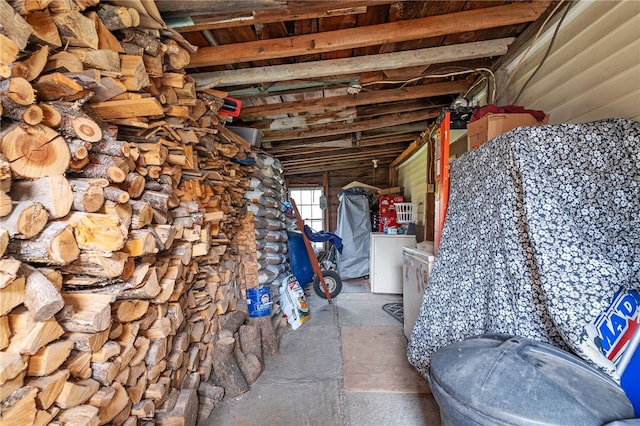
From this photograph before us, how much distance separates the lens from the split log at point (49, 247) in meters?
0.89

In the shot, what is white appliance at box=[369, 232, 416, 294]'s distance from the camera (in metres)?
4.33

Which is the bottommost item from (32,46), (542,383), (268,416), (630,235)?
(268,416)

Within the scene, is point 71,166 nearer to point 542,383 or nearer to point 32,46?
point 32,46

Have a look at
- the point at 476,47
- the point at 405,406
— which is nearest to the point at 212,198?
the point at 405,406

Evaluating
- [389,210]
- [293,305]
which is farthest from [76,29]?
[389,210]

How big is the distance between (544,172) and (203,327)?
2.11m

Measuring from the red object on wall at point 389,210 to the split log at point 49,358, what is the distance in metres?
4.47

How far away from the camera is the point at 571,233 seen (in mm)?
1174

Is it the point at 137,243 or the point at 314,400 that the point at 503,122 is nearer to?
the point at 137,243

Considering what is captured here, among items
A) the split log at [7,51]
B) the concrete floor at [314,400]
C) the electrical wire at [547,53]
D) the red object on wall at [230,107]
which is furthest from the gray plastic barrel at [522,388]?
the red object on wall at [230,107]

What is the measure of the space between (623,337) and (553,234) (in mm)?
394

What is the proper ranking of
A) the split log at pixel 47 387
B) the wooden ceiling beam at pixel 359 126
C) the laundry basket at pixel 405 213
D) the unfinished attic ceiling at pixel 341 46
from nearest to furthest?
the split log at pixel 47 387 < the unfinished attic ceiling at pixel 341 46 < the wooden ceiling beam at pixel 359 126 < the laundry basket at pixel 405 213

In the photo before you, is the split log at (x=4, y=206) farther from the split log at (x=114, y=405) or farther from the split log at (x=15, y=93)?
the split log at (x=114, y=405)

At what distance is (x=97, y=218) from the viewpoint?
1044 millimetres
